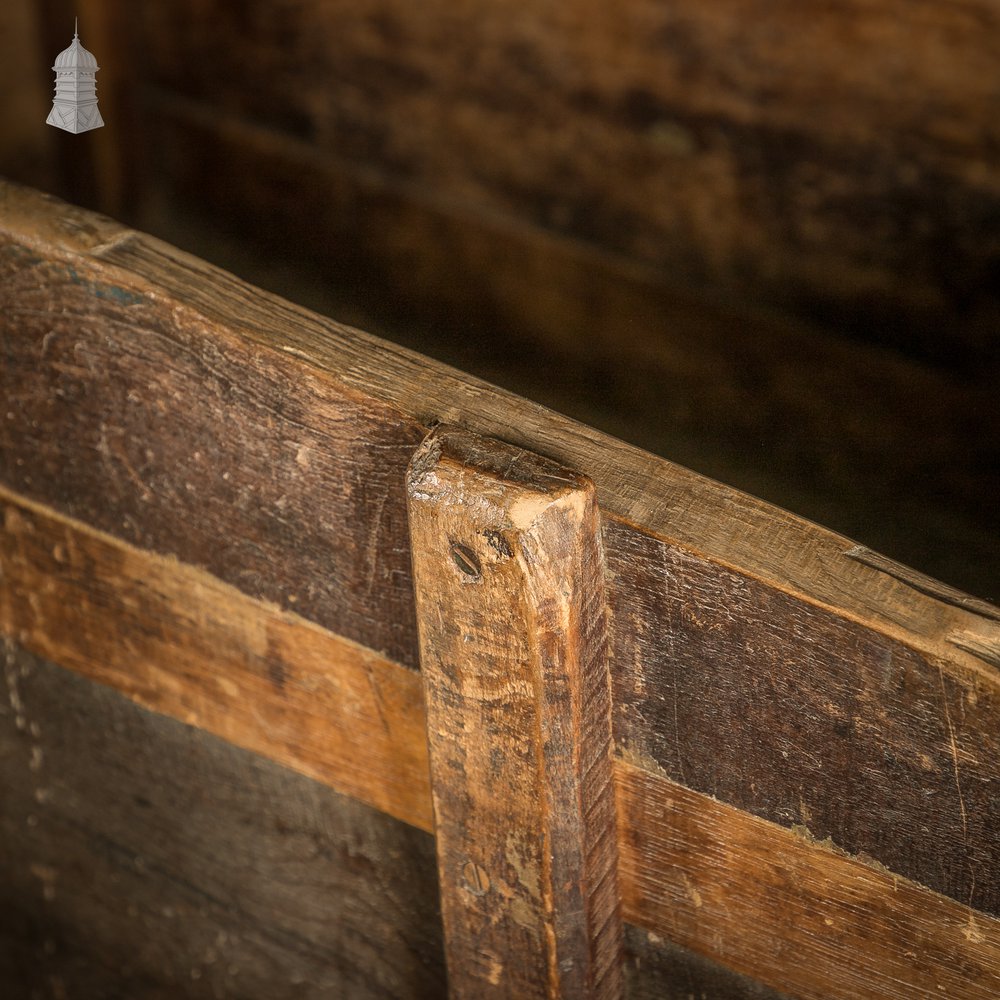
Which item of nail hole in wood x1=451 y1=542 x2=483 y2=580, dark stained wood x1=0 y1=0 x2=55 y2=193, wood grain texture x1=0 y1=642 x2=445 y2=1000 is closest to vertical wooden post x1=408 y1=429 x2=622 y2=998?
nail hole in wood x1=451 y1=542 x2=483 y2=580

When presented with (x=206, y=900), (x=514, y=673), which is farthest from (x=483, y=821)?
(x=206, y=900)

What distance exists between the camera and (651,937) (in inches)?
45.9

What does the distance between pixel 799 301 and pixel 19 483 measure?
3.73ft

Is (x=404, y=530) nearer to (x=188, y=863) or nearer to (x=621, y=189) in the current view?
(x=188, y=863)

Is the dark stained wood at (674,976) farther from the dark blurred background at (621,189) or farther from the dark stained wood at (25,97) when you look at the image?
the dark stained wood at (25,97)

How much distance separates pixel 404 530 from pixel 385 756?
24 centimetres

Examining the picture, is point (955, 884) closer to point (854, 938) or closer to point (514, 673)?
point (854, 938)

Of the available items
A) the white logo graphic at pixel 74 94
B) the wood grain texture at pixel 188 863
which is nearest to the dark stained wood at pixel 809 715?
the wood grain texture at pixel 188 863

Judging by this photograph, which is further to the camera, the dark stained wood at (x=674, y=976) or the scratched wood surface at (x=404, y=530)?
the dark stained wood at (x=674, y=976)

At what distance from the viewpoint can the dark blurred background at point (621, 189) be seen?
1.77 metres

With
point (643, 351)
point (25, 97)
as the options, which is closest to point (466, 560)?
point (643, 351)

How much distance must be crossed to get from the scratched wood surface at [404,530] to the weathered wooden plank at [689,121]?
1.08m

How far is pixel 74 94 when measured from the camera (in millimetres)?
1086

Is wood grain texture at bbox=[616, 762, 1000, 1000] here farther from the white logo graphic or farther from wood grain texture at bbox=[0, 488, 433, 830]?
the white logo graphic
